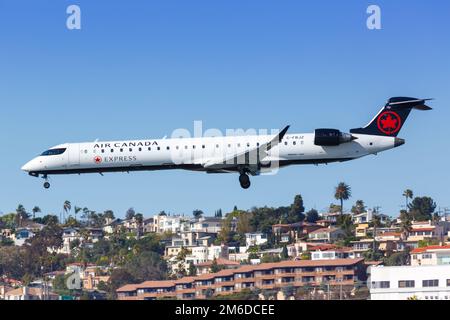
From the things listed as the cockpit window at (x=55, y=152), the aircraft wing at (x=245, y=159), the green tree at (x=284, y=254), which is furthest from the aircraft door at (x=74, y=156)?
the green tree at (x=284, y=254)

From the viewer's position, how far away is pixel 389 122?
174ft

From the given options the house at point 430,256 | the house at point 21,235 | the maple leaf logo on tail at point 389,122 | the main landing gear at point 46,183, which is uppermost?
the maple leaf logo on tail at point 389,122

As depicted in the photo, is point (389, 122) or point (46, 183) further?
point (389, 122)

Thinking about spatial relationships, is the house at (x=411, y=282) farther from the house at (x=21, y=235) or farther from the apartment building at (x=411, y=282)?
the house at (x=21, y=235)

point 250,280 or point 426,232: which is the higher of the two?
point 426,232

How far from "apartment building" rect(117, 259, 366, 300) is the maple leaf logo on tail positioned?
2929 centimetres

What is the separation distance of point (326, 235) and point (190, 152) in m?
76.5

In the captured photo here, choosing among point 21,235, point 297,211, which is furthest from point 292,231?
point 21,235

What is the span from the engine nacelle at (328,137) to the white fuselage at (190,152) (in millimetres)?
222

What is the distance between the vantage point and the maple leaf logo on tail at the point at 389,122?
52.6m

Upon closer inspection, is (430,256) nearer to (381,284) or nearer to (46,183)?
(381,284)

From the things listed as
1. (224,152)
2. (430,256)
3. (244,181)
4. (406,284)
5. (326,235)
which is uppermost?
(224,152)

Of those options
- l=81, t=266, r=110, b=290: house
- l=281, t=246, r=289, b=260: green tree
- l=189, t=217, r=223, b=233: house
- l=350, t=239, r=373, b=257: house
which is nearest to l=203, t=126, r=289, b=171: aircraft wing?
l=81, t=266, r=110, b=290: house
